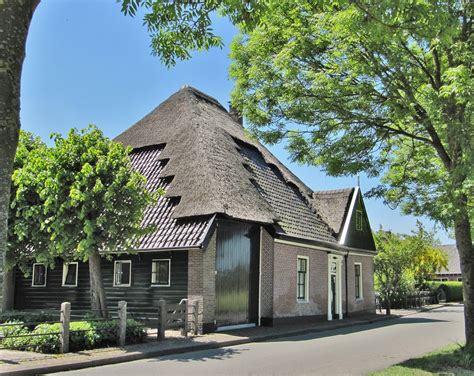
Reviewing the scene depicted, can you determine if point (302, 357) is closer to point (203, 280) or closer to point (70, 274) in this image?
point (203, 280)

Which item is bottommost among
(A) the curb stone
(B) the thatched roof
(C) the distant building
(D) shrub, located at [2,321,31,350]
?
(A) the curb stone

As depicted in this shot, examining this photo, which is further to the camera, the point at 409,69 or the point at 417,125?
the point at 417,125

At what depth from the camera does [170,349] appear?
40.8 ft

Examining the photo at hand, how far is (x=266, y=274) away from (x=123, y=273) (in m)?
5.31

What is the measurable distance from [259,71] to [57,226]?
22.8 feet

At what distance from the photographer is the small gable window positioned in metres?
20.0

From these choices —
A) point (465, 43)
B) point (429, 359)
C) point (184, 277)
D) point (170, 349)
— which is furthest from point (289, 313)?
point (465, 43)

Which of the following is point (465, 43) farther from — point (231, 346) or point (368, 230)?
point (368, 230)

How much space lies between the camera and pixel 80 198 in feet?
43.5

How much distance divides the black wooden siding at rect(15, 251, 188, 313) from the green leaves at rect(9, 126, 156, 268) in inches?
110

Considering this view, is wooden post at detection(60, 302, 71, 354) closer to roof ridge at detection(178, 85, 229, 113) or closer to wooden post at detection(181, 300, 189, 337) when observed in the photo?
wooden post at detection(181, 300, 189, 337)

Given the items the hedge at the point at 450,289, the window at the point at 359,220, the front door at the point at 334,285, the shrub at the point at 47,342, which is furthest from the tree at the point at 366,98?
the hedge at the point at 450,289

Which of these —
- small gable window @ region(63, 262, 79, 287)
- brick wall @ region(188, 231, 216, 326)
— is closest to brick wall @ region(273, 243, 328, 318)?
brick wall @ region(188, 231, 216, 326)

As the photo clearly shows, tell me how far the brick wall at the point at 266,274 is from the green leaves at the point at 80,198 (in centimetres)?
610
